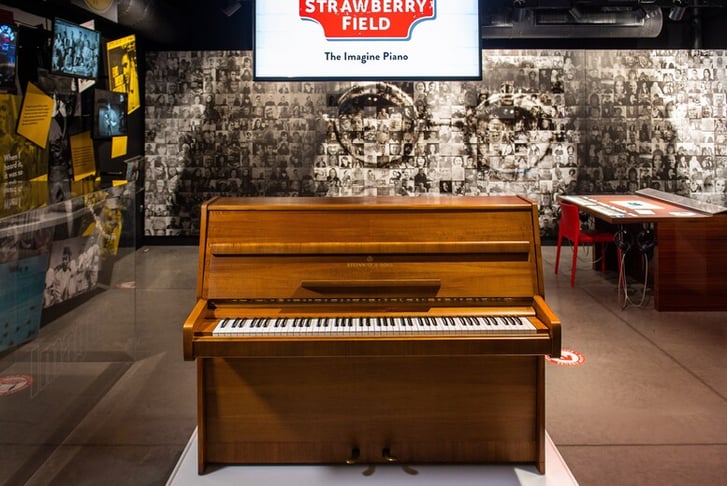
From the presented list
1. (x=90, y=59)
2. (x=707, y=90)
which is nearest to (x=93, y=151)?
(x=90, y=59)

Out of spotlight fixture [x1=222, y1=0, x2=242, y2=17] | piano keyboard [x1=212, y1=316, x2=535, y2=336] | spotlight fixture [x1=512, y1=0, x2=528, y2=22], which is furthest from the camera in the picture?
spotlight fixture [x1=512, y1=0, x2=528, y2=22]

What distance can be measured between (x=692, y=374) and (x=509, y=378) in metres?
2.13

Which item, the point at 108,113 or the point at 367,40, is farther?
the point at 108,113

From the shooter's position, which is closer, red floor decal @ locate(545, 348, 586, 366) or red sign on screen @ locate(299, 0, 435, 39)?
red floor decal @ locate(545, 348, 586, 366)

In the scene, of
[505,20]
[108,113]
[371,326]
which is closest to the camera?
[371,326]

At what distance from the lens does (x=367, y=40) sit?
16.4 feet

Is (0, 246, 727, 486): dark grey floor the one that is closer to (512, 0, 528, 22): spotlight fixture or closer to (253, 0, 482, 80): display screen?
(253, 0, 482, 80): display screen

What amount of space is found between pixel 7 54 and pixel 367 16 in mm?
2671

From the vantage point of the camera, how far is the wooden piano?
2.76 metres

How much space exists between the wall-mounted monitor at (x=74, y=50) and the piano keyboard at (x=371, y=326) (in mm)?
3895

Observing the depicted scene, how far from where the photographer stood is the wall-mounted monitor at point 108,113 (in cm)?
664

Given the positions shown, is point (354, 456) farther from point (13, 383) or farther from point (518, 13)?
point (518, 13)

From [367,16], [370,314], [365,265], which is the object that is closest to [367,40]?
[367,16]

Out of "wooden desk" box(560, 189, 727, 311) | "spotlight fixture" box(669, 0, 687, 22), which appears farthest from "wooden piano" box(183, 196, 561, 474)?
"spotlight fixture" box(669, 0, 687, 22)
